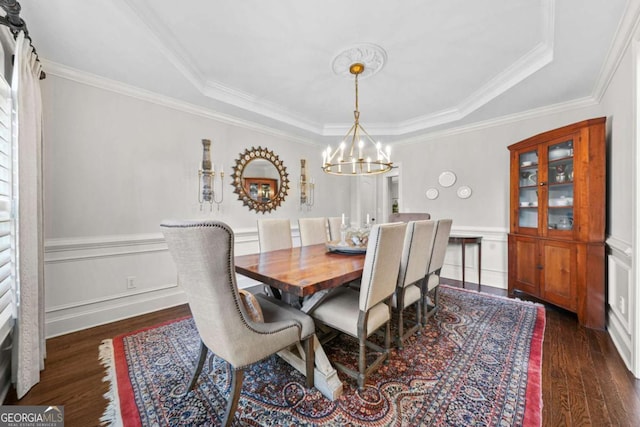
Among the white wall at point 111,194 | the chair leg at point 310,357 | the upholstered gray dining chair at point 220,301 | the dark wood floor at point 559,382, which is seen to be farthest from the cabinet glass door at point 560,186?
the white wall at point 111,194

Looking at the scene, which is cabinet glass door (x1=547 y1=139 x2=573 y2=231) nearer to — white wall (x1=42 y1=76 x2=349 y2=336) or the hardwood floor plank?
the hardwood floor plank

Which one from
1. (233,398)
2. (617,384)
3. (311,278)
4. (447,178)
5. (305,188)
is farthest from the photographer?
(305,188)

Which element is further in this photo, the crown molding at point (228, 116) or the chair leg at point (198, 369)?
the crown molding at point (228, 116)

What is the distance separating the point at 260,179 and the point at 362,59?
7.02 feet

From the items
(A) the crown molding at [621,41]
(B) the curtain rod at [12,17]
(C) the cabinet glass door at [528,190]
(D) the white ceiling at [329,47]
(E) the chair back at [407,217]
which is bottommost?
(E) the chair back at [407,217]

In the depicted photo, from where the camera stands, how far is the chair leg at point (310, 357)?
1.49 metres

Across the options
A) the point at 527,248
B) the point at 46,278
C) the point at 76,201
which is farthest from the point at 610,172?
the point at 46,278

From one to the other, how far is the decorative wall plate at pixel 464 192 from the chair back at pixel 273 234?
2.83 m

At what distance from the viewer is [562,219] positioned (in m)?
2.66

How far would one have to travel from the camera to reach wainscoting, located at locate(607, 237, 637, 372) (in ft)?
5.67

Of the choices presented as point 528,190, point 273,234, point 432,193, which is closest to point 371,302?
point 273,234

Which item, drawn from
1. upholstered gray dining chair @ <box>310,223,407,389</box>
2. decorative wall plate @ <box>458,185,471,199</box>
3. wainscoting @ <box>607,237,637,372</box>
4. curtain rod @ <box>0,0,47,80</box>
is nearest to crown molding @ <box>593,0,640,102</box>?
wainscoting @ <box>607,237,637,372</box>

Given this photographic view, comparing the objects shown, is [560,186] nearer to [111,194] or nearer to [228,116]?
[228,116]

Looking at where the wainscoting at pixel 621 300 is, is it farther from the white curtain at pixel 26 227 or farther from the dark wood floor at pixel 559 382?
the white curtain at pixel 26 227
